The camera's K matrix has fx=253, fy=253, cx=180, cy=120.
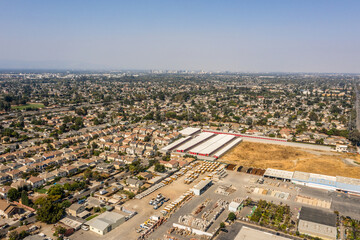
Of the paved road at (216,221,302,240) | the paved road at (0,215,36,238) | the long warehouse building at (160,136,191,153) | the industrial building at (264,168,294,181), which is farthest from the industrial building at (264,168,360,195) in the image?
the paved road at (0,215,36,238)

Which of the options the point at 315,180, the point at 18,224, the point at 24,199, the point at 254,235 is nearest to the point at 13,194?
the point at 24,199

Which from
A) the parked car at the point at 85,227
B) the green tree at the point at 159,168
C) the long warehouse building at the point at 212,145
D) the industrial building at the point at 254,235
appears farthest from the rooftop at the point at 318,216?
the long warehouse building at the point at 212,145

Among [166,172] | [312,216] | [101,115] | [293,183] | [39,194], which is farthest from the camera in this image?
[101,115]

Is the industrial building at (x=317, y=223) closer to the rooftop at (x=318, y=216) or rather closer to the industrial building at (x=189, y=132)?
the rooftop at (x=318, y=216)

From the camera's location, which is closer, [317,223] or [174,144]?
[317,223]

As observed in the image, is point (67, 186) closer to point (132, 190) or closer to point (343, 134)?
point (132, 190)

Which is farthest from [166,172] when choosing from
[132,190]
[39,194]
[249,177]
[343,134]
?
[343,134]

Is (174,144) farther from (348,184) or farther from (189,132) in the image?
(348,184)
